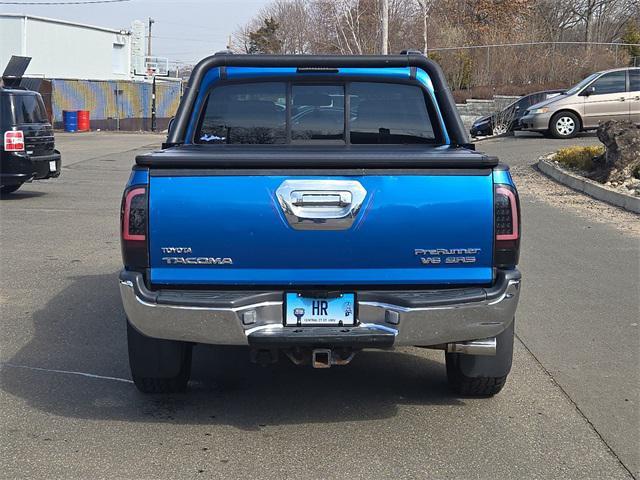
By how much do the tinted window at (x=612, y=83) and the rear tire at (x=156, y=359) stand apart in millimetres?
21168

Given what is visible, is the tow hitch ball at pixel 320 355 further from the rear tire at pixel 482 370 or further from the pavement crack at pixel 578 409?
the pavement crack at pixel 578 409

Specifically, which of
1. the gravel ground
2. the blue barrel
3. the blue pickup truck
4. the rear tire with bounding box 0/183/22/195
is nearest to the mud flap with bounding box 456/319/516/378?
the blue pickup truck

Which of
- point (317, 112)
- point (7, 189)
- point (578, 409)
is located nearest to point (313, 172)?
point (317, 112)

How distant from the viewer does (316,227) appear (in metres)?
4.62

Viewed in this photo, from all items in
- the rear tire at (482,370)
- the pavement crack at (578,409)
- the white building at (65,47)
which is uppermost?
the white building at (65,47)

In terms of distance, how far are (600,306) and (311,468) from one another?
4321mm

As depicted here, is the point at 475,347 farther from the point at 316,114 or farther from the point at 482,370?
the point at 316,114

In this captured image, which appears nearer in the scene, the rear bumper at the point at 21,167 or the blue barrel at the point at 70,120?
the rear bumper at the point at 21,167

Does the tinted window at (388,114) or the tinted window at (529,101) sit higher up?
the tinted window at (529,101)

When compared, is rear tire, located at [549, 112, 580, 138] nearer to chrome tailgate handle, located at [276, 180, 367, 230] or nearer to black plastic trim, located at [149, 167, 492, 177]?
black plastic trim, located at [149, 167, 492, 177]

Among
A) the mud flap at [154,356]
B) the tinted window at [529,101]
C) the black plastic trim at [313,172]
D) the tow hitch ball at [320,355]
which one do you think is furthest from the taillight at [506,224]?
the tinted window at [529,101]

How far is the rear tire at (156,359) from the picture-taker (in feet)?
17.0

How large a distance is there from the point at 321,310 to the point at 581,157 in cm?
1447

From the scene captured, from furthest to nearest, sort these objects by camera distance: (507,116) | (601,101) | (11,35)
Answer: (11,35), (507,116), (601,101)
